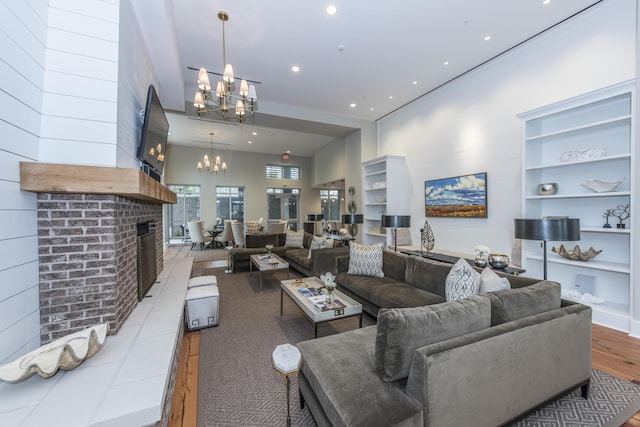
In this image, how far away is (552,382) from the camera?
5.35 feet

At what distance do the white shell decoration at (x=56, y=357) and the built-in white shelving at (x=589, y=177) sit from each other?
4.75 meters

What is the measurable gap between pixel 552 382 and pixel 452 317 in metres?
0.94

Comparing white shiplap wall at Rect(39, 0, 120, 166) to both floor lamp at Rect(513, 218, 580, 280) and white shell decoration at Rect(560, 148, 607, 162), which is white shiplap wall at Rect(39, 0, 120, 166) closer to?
floor lamp at Rect(513, 218, 580, 280)

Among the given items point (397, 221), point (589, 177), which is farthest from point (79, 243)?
point (589, 177)

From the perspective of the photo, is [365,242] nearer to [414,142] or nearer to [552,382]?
[414,142]

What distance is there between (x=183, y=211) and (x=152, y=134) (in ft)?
26.9

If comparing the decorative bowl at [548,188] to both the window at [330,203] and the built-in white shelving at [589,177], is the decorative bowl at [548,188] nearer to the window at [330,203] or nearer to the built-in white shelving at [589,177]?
the built-in white shelving at [589,177]

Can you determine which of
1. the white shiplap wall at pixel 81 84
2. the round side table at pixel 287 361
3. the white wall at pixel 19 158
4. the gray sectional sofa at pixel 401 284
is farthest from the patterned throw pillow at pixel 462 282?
the white wall at pixel 19 158

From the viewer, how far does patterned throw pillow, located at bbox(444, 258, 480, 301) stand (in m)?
2.15

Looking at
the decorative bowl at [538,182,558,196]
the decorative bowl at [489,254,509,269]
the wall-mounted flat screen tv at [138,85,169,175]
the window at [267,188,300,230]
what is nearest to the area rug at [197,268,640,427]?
the decorative bowl at [489,254,509,269]

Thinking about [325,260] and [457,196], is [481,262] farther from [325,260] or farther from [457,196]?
[325,260]

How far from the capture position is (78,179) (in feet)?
5.70

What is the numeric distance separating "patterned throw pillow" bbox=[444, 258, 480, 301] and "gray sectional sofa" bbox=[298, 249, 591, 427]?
39 cm

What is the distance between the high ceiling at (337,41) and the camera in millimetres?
3057
